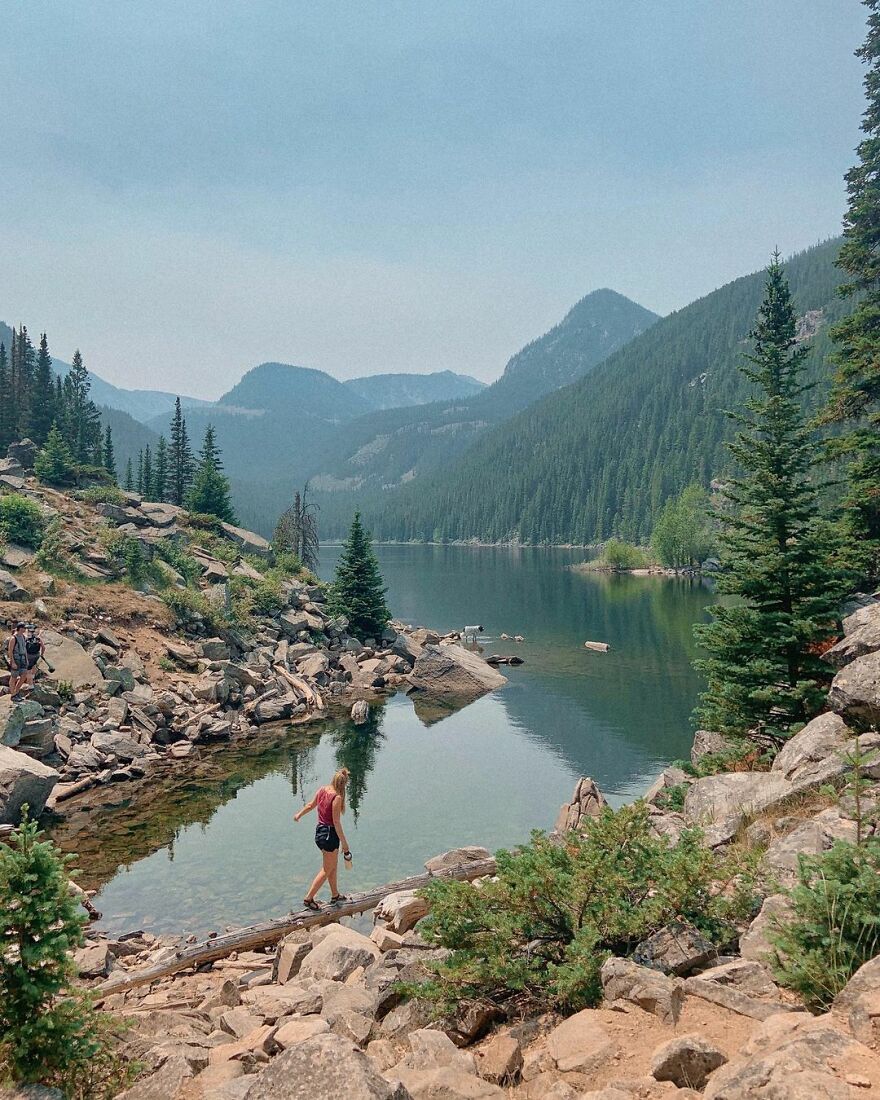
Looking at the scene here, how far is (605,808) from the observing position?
8344 millimetres

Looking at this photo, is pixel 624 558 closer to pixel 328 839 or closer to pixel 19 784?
pixel 19 784

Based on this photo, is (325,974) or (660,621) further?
(660,621)

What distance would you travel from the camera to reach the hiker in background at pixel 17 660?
22225 millimetres

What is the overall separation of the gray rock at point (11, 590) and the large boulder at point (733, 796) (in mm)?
27487

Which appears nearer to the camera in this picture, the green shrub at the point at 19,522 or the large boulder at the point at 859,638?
the large boulder at the point at 859,638

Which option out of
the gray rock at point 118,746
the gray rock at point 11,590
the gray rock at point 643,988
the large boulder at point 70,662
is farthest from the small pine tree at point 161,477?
the gray rock at point 643,988

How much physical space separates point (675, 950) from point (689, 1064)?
1.79 metres

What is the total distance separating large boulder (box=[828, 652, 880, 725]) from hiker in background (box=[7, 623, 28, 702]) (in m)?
22.7

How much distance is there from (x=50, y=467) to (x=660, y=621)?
156 feet

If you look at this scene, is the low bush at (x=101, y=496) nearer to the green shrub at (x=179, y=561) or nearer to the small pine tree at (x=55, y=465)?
the small pine tree at (x=55, y=465)

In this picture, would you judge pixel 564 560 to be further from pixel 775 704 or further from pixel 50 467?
pixel 775 704

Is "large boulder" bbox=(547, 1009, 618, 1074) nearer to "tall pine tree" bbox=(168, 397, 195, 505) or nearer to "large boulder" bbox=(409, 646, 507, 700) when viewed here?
"large boulder" bbox=(409, 646, 507, 700)

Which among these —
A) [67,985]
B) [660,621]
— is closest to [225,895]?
[67,985]

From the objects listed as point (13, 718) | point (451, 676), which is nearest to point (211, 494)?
point (451, 676)
